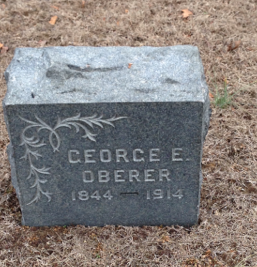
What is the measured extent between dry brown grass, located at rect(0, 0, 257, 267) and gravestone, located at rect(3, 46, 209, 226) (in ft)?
0.37

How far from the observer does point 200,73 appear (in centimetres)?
221

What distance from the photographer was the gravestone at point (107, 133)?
2.08 meters

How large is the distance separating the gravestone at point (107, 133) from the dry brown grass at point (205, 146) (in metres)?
0.11

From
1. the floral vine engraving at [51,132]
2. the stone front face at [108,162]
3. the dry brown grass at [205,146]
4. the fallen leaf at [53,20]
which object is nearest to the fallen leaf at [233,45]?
the dry brown grass at [205,146]

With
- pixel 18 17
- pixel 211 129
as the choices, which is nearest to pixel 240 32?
pixel 211 129

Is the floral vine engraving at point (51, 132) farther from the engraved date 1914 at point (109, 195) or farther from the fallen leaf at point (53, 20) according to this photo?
the fallen leaf at point (53, 20)

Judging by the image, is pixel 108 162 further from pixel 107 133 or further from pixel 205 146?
pixel 205 146

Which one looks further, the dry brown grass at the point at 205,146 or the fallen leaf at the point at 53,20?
the fallen leaf at the point at 53,20

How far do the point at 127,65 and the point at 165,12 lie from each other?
247 cm

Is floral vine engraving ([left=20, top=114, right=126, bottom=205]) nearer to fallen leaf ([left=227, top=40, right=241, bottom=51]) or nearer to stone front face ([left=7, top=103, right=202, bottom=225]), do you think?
stone front face ([left=7, top=103, right=202, bottom=225])

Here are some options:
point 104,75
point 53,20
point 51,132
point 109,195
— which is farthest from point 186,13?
point 51,132

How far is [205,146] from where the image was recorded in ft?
10.3

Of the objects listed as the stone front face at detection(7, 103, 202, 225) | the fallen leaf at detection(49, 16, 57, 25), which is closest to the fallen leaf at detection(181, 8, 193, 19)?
the fallen leaf at detection(49, 16, 57, 25)

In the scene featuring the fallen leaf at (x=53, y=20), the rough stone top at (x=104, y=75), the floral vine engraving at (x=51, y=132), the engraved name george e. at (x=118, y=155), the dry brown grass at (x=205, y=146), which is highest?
the rough stone top at (x=104, y=75)
